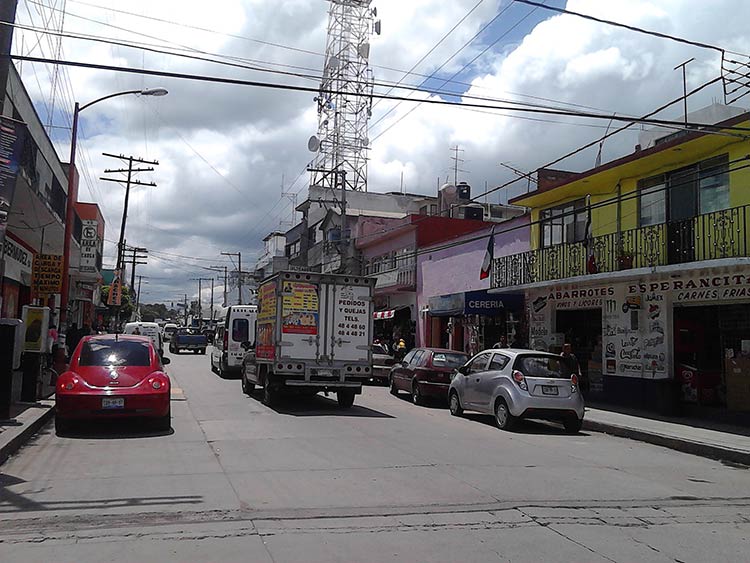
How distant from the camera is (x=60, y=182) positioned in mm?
24781

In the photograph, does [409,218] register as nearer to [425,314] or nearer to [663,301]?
[425,314]

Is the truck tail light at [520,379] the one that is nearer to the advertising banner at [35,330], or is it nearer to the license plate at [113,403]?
the license plate at [113,403]

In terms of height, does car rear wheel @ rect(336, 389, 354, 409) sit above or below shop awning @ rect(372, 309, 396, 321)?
below

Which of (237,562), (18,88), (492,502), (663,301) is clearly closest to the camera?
(237,562)

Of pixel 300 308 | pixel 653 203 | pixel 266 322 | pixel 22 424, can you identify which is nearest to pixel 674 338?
pixel 653 203

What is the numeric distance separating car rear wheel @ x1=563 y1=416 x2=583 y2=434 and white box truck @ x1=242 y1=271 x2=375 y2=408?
4.44 metres

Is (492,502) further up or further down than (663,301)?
further down

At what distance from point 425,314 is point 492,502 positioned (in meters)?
22.8

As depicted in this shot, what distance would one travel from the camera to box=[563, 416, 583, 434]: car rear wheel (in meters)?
13.9

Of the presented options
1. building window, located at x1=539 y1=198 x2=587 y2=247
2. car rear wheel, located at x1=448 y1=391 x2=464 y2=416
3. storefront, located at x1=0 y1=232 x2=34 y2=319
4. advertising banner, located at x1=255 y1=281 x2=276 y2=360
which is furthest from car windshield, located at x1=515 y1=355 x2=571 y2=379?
storefront, located at x1=0 y1=232 x2=34 y2=319

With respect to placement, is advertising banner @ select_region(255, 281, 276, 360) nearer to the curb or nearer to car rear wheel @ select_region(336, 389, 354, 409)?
car rear wheel @ select_region(336, 389, 354, 409)

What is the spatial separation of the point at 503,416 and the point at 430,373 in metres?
4.41

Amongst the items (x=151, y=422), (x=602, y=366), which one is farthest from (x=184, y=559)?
(x=602, y=366)

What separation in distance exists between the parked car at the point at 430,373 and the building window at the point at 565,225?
4.65m
